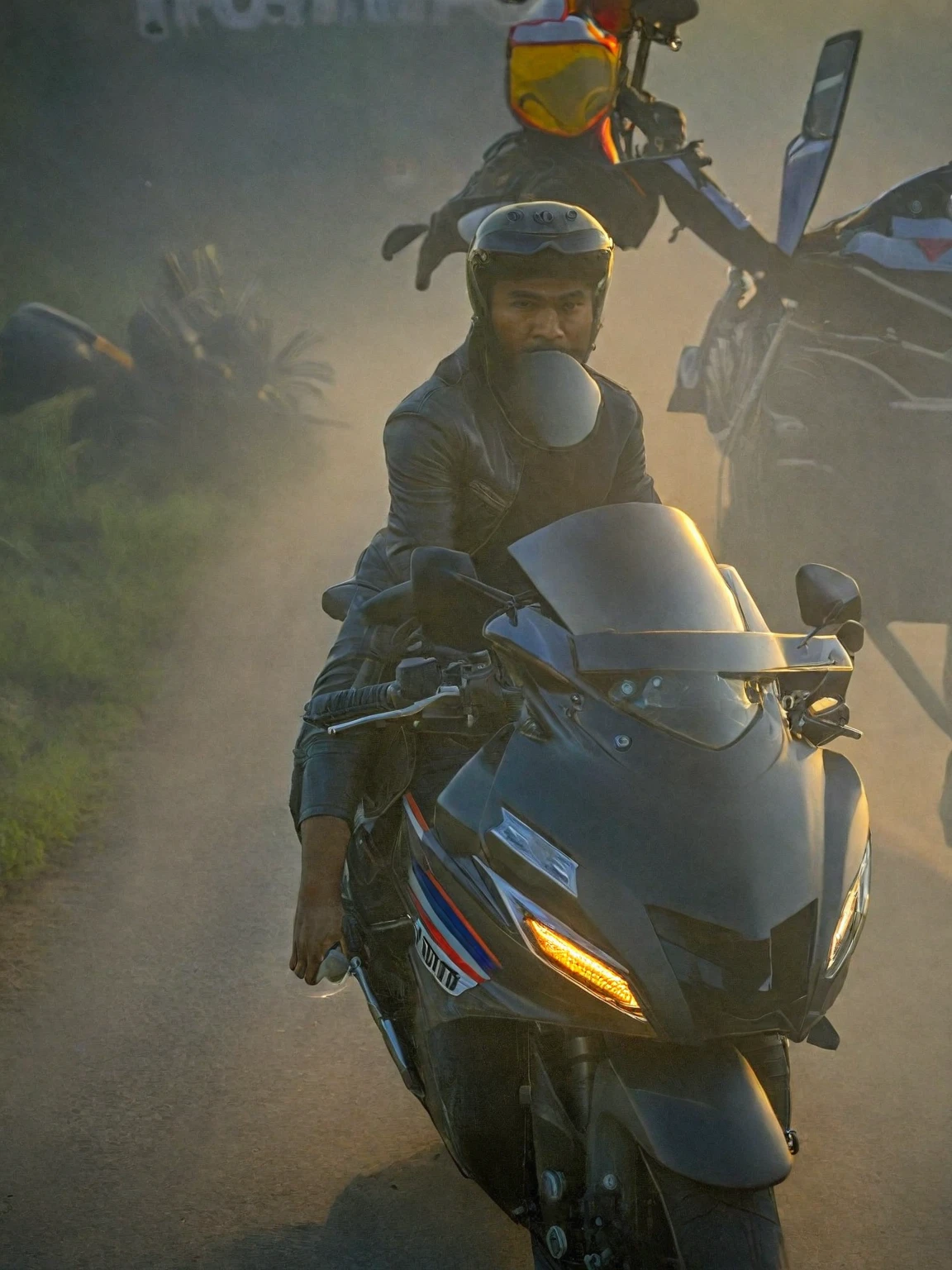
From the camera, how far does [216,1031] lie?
13.9ft

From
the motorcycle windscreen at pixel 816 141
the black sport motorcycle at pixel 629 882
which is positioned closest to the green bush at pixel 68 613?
the black sport motorcycle at pixel 629 882

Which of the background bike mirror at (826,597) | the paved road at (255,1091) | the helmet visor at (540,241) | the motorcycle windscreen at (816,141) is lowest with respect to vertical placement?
the paved road at (255,1091)

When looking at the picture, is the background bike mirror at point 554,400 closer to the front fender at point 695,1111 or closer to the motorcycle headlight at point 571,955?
the motorcycle headlight at point 571,955

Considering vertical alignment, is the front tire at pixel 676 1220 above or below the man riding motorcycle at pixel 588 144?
below

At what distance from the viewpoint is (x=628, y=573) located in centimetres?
251

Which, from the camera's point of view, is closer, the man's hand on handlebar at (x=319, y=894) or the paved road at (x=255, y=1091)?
the man's hand on handlebar at (x=319, y=894)

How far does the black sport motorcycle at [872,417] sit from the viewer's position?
6.43 m

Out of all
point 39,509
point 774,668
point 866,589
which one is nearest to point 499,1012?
point 774,668

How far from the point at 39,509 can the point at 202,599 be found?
1.81 m

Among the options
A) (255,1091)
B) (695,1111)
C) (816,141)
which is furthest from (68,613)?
(695,1111)

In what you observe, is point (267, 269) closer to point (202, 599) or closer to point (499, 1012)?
point (202, 599)

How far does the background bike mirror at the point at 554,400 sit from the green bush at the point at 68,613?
10.1 ft

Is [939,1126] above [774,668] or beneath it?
beneath

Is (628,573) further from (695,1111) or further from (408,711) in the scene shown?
(695,1111)
